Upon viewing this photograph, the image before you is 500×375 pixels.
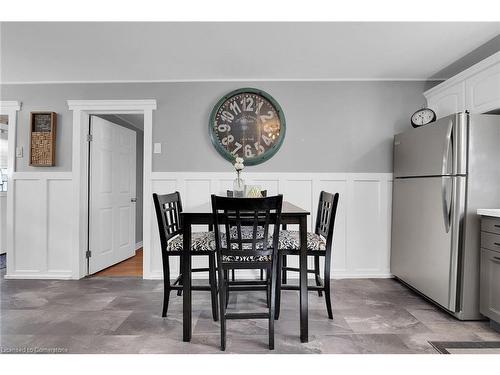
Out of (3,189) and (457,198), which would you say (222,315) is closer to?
(457,198)

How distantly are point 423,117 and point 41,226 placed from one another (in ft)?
14.1

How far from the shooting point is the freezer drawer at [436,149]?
87.4 inches

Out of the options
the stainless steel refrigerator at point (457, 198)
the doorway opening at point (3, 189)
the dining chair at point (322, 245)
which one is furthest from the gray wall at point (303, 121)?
the doorway opening at point (3, 189)

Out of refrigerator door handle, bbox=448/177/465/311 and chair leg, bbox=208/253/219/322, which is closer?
chair leg, bbox=208/253/219/322

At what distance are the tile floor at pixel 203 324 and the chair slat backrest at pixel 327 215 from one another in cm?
66

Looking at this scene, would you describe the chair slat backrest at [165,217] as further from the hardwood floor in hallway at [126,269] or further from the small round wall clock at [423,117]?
the small round wall clock at [423,117]

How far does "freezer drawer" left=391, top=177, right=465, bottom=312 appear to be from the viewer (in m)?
2.26

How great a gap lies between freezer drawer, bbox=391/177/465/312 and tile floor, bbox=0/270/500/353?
21 cm

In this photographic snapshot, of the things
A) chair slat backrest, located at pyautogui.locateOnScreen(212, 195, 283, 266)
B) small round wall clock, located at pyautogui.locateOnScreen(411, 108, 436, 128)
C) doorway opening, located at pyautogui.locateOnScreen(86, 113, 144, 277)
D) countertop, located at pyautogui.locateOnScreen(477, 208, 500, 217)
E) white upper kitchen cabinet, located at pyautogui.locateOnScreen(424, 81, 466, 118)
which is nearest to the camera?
chair slat backrest, located at pyautogui.locateOnScreen(212, 195, 283, 266)

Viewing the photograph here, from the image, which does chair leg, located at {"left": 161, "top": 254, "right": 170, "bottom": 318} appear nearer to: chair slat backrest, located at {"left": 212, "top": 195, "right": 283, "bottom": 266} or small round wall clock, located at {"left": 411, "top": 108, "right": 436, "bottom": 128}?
chair slat backrest, located at {"left": 212, "top": 195, "right": 283, "bottom": 266}

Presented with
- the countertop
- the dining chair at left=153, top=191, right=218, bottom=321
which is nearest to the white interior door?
the dining chair at left=153, top=191, right=218, bottom=321
